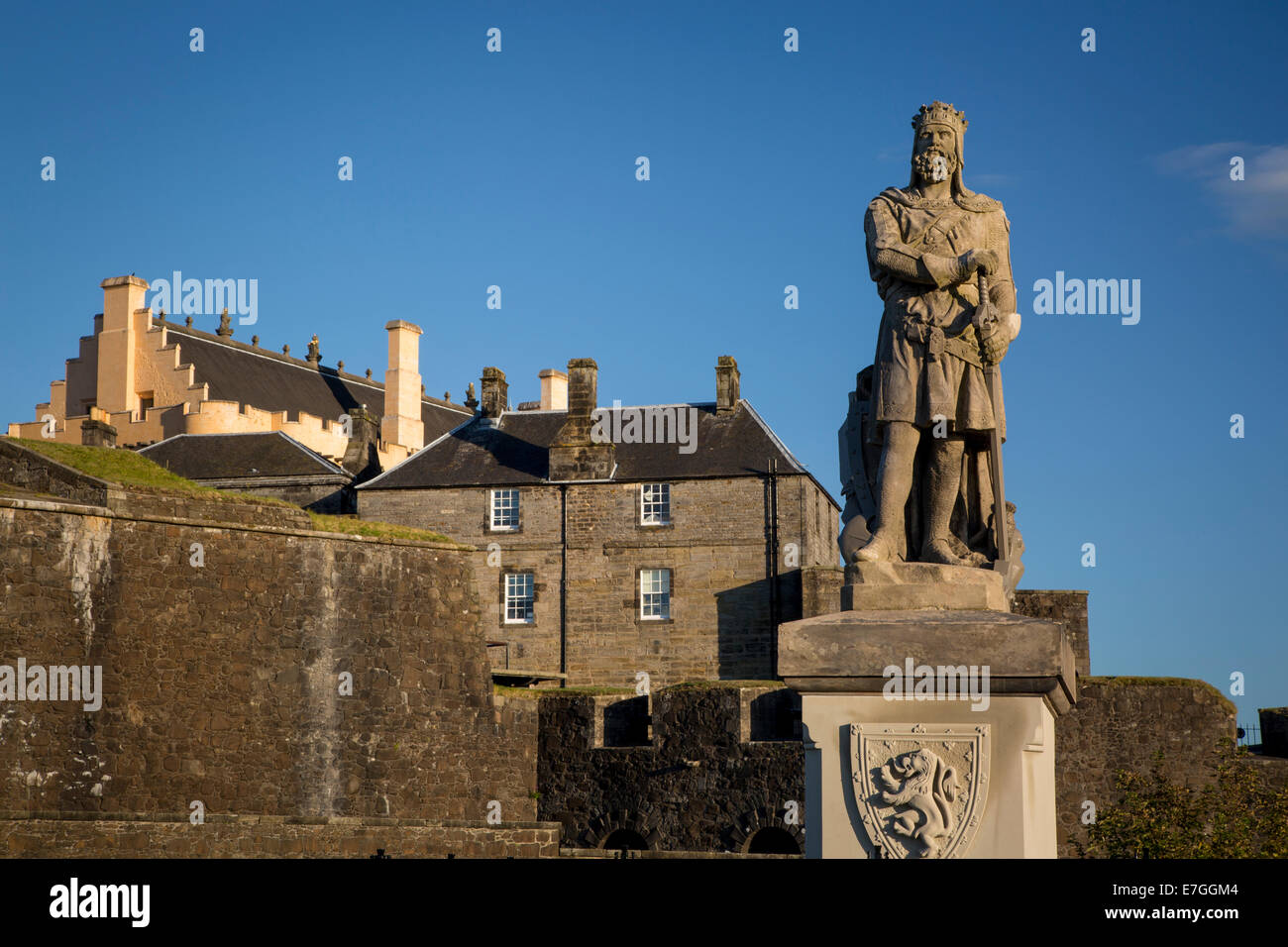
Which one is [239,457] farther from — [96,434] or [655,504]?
[655,504]

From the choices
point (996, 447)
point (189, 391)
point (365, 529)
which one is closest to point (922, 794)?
point (996, 447)

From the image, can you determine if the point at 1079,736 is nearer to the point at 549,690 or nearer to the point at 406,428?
the point at 549,690

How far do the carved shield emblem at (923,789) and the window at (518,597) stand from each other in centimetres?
3414

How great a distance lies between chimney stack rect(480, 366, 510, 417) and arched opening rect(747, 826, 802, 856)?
1606 cm

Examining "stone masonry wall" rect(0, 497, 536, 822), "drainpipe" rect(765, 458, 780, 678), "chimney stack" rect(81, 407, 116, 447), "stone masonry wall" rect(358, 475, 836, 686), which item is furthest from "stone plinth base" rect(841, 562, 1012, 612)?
"chimney stack" rect(81, 407, 116, 447)

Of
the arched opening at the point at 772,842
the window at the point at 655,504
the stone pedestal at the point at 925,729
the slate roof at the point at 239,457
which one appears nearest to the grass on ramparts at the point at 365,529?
the arched opening at the point at 772,842

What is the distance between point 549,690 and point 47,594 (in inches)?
454

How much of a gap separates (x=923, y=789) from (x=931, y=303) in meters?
1.93

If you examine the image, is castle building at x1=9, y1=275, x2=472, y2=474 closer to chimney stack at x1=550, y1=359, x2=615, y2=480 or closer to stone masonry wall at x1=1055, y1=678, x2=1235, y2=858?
chimney stack at x1=550, y1=359, x2=615, y2=480

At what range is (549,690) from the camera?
31953mm

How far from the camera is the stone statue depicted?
621 centimetres

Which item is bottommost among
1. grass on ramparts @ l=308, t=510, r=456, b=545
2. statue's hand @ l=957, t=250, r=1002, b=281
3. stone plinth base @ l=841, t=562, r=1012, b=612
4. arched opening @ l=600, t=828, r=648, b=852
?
arched opening @ l=600, t=828, r=648, b=852

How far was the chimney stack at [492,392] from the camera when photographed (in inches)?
1676
